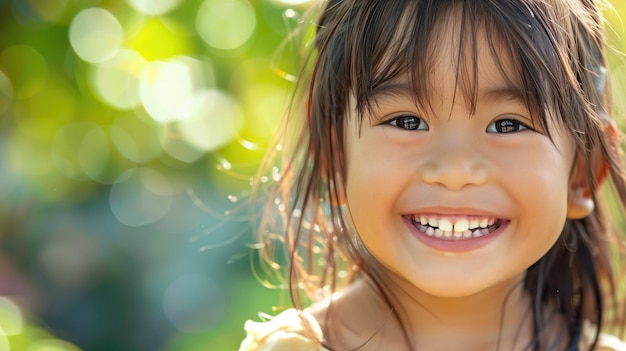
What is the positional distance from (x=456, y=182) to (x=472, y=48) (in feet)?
0.62

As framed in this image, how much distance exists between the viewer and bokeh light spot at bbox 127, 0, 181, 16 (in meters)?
2.55

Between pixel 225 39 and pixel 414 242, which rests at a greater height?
pixel 225 39

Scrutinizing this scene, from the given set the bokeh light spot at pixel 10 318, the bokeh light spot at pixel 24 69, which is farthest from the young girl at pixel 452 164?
the bokeh light spot at pixel 24 69

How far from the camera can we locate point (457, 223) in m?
1.73

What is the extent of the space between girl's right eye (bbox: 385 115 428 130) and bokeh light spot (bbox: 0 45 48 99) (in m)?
1.06

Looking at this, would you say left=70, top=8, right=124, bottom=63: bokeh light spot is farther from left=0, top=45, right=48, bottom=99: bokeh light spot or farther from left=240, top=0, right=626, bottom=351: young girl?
left=240, top=0, right=626, bottom=351: young girl

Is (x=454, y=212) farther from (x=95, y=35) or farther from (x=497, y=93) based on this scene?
(x=95, y=35)

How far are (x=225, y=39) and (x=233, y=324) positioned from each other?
626 millimetres

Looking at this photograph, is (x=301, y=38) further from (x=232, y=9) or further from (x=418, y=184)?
(x=418, y=184)

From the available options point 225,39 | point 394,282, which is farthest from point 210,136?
point 394,282

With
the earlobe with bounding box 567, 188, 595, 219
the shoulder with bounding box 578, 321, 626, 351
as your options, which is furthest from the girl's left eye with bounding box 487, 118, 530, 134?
the shoulder with bounding box 578, 321, 626, 351

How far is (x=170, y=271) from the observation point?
8.39 feet

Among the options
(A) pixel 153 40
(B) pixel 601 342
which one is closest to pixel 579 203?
(B) pixel 601 342

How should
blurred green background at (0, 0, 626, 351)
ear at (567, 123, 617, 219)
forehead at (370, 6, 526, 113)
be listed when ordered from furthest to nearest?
blurred green background at (0, 0, 626, 351) → ear at (567, 123, 617, 219) → forehead at (370, 6, 526, 113)
